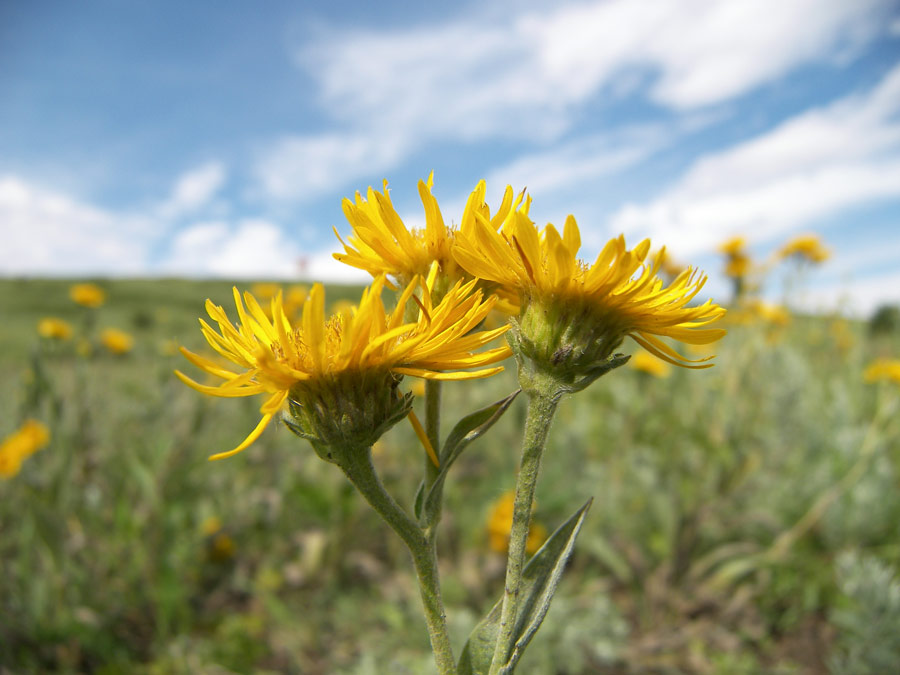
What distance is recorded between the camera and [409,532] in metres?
1.18

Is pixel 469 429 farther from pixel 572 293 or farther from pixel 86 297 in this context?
pixel 86 297

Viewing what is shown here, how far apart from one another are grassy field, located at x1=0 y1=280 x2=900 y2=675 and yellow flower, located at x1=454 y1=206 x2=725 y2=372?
80.1 inches

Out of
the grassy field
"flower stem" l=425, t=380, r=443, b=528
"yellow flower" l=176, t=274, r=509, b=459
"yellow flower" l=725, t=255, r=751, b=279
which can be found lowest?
the grassy field

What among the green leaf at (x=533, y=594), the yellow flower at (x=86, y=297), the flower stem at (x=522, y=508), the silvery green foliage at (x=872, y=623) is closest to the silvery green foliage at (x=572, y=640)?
the silvery green foliage at (x=872, y=623)

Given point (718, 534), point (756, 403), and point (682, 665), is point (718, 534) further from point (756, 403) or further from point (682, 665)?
point (756, 403)

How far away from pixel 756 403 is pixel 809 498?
0.90m

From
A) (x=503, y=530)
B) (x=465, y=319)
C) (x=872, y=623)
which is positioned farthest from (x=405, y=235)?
(x=503, y=530)

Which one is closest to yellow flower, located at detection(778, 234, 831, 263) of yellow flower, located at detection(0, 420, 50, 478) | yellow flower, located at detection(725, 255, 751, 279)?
yellow flower, located at detection(725, 255, 751, 279)

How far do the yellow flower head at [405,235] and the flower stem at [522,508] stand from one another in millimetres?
396

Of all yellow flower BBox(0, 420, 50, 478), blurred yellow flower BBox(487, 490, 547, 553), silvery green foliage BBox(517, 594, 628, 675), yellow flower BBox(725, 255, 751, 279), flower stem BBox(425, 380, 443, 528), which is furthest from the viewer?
yellow flower BBox(725, 255, 751, 279)

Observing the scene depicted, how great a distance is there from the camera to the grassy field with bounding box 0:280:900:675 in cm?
343

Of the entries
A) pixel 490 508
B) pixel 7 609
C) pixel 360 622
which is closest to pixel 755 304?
pixel 490 508

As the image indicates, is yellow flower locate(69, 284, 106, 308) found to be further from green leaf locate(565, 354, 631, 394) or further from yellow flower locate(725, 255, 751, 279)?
yellow flower locate(725, 255, 751, 279)

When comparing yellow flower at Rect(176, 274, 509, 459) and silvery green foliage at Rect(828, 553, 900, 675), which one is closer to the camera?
yellow flower at Rect(176, 274, 509, 459)
